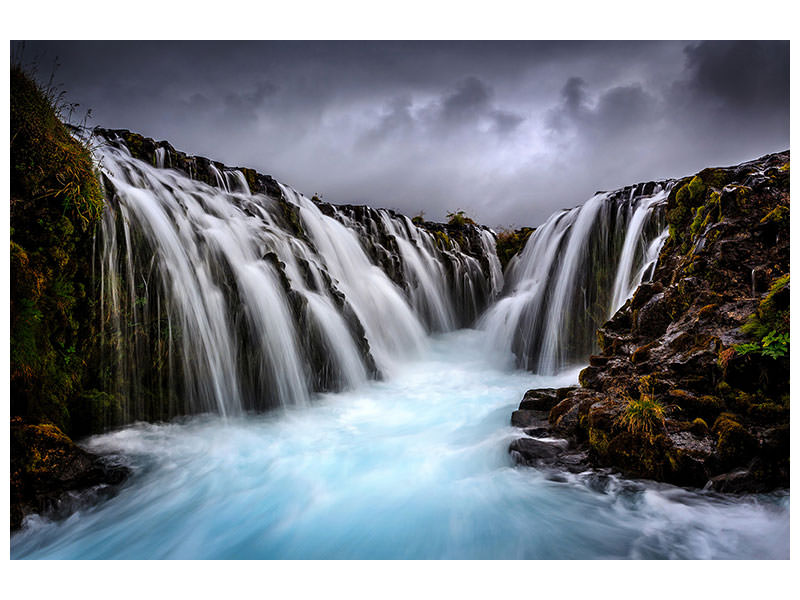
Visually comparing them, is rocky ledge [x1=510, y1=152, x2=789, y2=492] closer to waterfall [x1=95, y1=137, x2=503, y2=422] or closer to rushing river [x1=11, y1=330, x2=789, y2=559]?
rushing river [x1=11, y1=330, x2=789, y2=559]

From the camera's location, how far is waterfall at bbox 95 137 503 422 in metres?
4.12

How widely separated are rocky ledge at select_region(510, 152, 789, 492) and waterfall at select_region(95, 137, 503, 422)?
3241 millimetres

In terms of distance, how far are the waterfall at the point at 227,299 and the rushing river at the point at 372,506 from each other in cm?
60

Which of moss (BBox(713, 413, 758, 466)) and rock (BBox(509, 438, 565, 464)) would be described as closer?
moss (BBox(713, 413, 758, 466))

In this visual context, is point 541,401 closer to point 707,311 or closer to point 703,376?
point 703,376

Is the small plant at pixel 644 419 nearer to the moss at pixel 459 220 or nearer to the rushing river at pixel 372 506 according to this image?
the rushing river at pixel 372 506

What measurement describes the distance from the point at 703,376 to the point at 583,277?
493cm

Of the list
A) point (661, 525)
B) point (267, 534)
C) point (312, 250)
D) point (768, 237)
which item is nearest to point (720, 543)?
point (661, 525)

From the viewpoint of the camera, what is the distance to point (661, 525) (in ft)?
8.08

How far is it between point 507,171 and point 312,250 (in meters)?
4.78

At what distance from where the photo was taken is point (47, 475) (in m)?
2.74

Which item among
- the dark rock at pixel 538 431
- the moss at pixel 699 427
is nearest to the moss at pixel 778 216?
the moss at pixel 699 427

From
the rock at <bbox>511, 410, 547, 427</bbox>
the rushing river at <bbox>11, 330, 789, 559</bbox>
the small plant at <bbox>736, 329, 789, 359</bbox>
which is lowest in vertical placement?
the rushing river at <bbox>11, 330, 789, 559</bbox>

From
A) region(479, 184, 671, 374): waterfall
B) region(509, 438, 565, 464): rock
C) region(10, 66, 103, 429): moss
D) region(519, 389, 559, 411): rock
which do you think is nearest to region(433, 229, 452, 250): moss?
region(479, 184, 671, 374): waterfall
